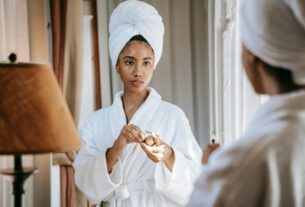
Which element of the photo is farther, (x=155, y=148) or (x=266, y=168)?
(x=155, y=148)

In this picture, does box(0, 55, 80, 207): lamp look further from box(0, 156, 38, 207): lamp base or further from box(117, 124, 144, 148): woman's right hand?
box(117, 124, 144, 148): woman's right hand

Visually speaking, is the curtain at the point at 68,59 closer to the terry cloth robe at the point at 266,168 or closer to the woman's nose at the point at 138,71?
the woman's nose at the point at 138,71

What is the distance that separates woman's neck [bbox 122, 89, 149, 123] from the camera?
6.54 feet

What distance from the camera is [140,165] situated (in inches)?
73.9

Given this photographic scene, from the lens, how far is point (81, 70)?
7.62 feet

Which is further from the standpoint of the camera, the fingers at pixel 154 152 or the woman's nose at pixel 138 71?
the woman's nose at pixel 138 71

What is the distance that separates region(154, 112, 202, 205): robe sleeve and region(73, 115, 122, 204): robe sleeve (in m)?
0.16

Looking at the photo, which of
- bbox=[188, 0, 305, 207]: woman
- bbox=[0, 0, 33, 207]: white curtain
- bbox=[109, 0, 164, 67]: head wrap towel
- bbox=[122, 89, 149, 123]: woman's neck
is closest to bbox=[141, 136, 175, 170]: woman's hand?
bbox=[122, 89, 149, 123]: woman's neck

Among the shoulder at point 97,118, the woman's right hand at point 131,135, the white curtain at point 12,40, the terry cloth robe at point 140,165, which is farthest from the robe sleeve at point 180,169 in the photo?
the white curtain at point 12,40

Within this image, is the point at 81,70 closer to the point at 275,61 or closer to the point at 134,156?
the point at 134,156

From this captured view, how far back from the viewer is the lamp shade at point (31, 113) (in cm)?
109

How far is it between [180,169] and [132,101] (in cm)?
35

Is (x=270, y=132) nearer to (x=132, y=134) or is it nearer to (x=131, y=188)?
(x=132, y=134)

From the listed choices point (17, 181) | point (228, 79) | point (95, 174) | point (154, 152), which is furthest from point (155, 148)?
point (17, 181)
